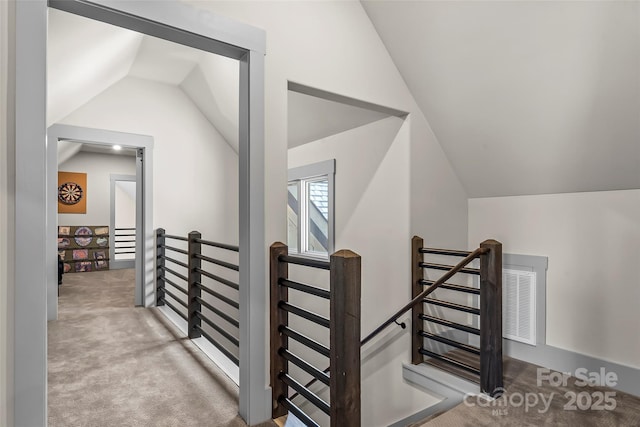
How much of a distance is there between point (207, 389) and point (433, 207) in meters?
2.00

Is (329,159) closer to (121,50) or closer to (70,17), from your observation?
(121,50)

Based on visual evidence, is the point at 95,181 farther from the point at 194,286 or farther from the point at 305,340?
the point at 305,340

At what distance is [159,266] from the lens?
13.4ft

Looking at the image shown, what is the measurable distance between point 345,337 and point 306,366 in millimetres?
414

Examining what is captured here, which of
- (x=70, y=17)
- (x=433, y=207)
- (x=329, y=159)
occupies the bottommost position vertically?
(x=433, y=207)

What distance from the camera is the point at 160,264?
4090 millimetres

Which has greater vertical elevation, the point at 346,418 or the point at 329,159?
the point at 329,159

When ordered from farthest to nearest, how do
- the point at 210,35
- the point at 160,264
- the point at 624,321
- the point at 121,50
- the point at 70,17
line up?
the point at 160,264, the point at 121,50, the point at 624,321, the point at 70,17, the point at 210,35

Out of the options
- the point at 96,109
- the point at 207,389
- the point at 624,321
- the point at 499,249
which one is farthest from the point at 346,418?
the point at 96,109

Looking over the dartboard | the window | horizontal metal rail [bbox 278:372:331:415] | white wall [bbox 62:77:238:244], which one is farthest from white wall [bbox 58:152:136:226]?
horizontal metal rail [bbox 278:372:331:415]

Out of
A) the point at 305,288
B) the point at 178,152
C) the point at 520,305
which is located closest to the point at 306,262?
the point at 305,288

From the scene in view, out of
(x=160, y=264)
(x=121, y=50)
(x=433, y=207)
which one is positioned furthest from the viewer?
(x=160, y=264)

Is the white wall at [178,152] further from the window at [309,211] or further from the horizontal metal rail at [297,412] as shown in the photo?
the horizontal metal rail at [297,412]

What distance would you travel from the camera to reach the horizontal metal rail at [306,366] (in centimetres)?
162
